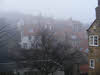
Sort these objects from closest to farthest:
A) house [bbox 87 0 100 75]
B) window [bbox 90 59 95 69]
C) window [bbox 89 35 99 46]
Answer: house [bbox 87 0 100 75], window [bbox 89 35 99 46], window [bbox 90 59 95 69]

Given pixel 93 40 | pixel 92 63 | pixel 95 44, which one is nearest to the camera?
pixel 95 44

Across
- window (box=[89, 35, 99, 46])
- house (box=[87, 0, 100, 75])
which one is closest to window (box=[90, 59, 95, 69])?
house (box=[87, 0, 100, 75])

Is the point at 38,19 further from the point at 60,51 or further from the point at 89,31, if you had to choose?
the point at 89,31

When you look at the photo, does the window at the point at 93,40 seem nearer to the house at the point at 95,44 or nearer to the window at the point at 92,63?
the house at the point at 95,44

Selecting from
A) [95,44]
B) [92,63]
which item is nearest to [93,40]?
[95,44]

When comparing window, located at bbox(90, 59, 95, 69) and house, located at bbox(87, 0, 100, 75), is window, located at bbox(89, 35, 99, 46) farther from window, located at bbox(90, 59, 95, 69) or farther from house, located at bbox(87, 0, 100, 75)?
window, located at bbox(90, 59, 95, 69)

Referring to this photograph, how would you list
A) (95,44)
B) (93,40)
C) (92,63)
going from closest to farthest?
(95,44), (93,40), (92,63)

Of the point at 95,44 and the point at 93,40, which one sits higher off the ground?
the point at 93,40

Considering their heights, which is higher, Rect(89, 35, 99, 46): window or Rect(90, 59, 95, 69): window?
Rect(89, 35, 99, 46): window

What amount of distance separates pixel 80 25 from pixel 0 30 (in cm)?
1365

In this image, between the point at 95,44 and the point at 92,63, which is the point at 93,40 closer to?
the point at 95,44

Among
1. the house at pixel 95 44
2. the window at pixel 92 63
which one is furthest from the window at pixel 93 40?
the window at pixel 92 63

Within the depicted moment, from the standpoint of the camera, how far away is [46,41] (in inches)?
546

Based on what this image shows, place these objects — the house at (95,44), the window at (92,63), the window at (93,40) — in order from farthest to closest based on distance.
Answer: the window at (92,63) → the window at (93,40) → the house at (95,44)
